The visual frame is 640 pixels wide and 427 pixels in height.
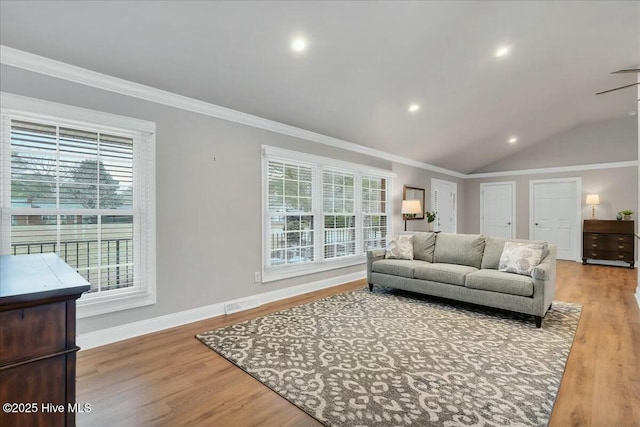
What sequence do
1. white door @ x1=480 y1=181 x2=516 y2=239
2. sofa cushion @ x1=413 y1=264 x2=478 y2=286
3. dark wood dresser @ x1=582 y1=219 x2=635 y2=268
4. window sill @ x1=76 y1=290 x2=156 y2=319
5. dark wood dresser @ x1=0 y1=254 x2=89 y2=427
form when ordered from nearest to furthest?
dark wood dresser @ x1=0 y1=254 x2=89 y2=427 < window sill @ x1=76 y1=290 x2=156 y2=319 < sofa cushion @ x1=413 y1=264 x2=478 y2=286 < dark wood dresser @ x1=582 y1=219 x2=635 y2=268 < white door @ x1=480 y1=181 x2=516 y2=239

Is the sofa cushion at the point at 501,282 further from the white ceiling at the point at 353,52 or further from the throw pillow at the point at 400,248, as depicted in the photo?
the white ceiling at the point at 353,52

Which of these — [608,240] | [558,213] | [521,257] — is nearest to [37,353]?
[521,257]

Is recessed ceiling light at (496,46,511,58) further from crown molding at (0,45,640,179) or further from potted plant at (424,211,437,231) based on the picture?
potted plant at (424,211,437,231)

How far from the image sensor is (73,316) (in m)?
0.92

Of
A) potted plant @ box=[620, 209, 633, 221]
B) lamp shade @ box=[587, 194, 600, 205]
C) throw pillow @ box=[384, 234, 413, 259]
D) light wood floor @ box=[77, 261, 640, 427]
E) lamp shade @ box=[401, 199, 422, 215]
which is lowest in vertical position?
light wood floor @ box=[77, 261, 640, 427]

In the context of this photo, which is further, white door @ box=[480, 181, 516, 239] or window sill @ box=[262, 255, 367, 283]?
white door @ box=[480, 181, 516, 239]

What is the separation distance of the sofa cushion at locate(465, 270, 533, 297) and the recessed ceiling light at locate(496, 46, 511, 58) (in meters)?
2.57

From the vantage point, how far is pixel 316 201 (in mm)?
4695

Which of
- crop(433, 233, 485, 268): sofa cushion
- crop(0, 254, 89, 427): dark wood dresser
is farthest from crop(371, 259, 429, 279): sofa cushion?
crop(0, 254, 89, 427): dark wood dresser

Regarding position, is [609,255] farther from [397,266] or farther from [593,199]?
[397,266]

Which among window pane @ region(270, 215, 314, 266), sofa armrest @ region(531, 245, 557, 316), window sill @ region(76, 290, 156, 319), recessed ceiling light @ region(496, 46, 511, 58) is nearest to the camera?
window sill @ region(76, 290, 156, 319)

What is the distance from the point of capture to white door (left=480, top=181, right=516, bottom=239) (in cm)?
836

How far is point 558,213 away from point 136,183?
891 cm

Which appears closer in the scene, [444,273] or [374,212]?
[444,273]
